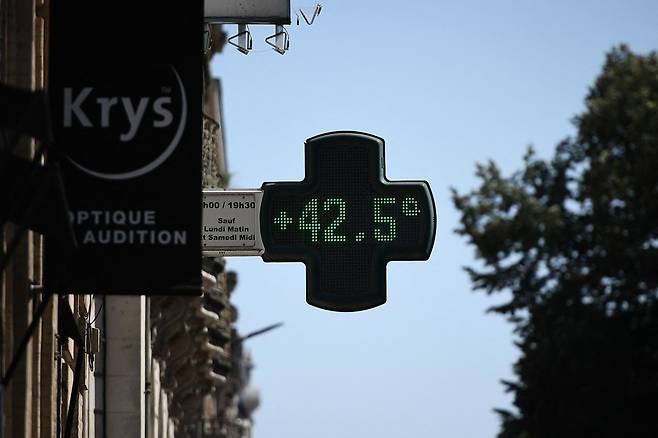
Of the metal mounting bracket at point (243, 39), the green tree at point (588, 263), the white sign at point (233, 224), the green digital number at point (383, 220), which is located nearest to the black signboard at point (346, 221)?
the green digital number at point (383, 220)

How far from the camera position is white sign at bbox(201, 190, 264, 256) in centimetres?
1741

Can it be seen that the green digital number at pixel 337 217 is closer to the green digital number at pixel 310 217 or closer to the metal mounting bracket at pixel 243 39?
the green digital number at pixel 310 217

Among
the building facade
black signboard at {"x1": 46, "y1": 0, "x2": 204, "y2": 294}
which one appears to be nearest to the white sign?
the building facade

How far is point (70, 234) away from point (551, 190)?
4212 centimetres

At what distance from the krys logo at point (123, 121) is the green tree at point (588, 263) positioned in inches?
1400

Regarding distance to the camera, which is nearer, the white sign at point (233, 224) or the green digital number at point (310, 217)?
the green digital number at point (310, 217)

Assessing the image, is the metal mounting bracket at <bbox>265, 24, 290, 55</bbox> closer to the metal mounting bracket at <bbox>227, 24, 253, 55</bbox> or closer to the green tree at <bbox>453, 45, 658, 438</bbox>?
the metal mounting bracket at <bbox>227, 24, 253, 55</bbox>

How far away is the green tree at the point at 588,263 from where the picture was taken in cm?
4956

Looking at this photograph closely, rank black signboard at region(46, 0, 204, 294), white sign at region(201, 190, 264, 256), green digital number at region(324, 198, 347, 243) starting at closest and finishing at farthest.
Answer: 1. black signboard at region(46, 0, 204, 294)
2. green digital number at region(324, 198, 347, 243)
3. white sign at region(201, 190, 264, 256)

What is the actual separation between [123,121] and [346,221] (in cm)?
278

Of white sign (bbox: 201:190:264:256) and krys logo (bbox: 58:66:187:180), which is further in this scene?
white sign (bbox: 201:190:264:256)

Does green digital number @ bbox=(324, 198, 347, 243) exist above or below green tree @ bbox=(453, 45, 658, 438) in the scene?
below

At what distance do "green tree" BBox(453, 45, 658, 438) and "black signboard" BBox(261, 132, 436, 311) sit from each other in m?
33.2

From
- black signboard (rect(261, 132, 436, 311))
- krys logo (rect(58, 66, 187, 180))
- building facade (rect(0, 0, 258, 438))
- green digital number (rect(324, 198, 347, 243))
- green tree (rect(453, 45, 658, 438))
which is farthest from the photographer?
green tree (rect(453, 45, 658, 438))
